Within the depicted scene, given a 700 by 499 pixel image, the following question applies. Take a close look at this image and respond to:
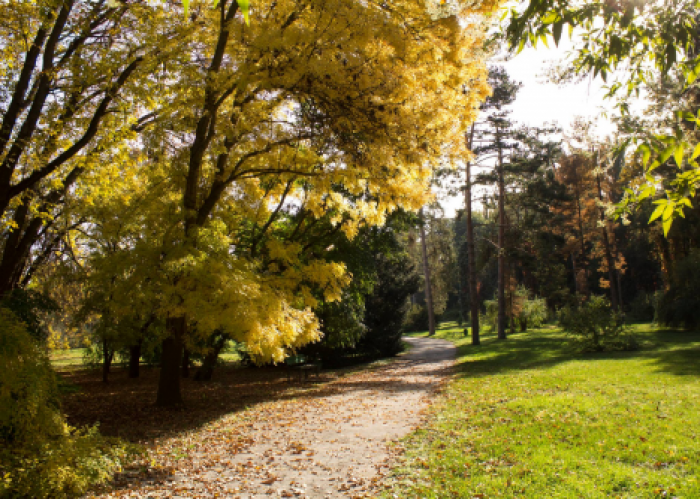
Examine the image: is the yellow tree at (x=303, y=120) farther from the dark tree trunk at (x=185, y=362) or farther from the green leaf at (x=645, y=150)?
the dark tree trunk at (x=185, y=362)

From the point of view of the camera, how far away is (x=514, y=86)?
86.3 ft

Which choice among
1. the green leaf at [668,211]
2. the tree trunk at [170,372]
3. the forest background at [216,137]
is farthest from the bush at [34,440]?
the green leaf at [668,211]

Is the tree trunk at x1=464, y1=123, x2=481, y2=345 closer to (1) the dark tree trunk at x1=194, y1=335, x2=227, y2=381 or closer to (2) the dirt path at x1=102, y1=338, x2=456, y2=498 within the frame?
(1) the dark tree trunk at x1=194, y1=335, x2=227, y2=381

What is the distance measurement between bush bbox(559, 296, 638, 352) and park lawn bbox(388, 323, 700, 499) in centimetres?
520

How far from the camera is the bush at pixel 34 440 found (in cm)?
445

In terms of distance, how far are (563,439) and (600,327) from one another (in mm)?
13694

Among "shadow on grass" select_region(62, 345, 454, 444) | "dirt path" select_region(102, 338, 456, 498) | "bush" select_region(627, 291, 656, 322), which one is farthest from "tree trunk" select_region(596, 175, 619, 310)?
"dirt path" select_region(102, 338, 456, 498)

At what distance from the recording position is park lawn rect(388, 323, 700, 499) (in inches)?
185

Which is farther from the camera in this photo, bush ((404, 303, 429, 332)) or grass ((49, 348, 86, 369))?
bush ((404, 303, 429, 332))

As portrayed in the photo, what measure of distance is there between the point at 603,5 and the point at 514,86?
25565mm

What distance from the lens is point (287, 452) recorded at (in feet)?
22.2

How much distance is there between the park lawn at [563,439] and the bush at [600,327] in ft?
17.1

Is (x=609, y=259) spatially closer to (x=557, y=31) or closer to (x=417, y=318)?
(x=417, y=318)

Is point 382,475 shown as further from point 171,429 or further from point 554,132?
point 554,132
